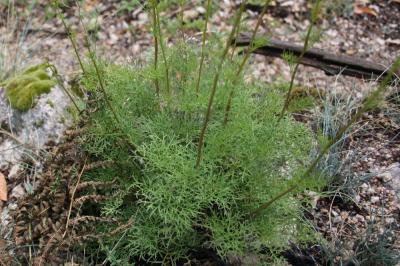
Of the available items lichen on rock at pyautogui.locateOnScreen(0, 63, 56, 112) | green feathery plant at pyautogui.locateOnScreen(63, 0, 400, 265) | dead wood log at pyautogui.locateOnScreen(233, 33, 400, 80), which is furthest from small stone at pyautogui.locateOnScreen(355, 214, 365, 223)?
lichen on rock at pyautogui.locateOnScreen(0, 63, 56, 112)

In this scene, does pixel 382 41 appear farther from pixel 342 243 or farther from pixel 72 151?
pixel 72 151

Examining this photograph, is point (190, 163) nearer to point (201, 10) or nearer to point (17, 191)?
point (17, 191)

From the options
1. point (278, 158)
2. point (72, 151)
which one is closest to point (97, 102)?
point (72, 151)

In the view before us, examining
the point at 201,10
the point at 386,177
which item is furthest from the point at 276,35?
the point at 386,177

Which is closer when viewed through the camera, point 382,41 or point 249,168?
point 249,168

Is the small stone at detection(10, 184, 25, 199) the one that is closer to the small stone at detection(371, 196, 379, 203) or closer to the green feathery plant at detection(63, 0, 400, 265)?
the green feathery plant at detection(63, 0, 400, 265)

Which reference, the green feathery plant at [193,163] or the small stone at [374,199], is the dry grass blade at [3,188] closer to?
the green feathery plant at [193,163]

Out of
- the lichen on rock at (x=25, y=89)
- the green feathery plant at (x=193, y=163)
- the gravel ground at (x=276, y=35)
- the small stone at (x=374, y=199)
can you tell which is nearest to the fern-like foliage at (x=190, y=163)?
the green feathery plant at (x=193, y=163)
